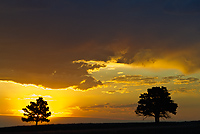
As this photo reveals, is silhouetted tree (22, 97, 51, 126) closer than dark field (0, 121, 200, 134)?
No

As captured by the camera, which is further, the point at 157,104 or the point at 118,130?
the point at 157,104

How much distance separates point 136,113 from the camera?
232ft

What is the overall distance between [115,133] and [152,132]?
5553 mm

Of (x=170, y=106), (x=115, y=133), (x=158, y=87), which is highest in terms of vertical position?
(x=158, y=87)

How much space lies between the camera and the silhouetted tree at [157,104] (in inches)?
2719

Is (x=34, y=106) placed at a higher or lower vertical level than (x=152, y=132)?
higher

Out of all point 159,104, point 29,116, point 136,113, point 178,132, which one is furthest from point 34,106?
point 178,132

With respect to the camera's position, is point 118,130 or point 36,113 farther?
point 36,113

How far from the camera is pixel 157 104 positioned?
69.2m

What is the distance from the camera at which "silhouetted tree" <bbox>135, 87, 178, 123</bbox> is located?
6906 cm

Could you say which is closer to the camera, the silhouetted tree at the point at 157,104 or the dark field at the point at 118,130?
the dark field at the point at 118,130

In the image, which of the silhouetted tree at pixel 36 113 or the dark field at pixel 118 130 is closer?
the dark field at pixel 118 130

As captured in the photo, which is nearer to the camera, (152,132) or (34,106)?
(152,132)

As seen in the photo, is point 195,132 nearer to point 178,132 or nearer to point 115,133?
point 178,132
